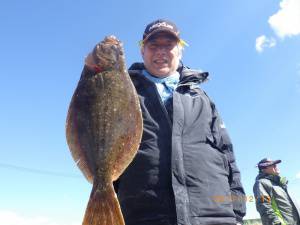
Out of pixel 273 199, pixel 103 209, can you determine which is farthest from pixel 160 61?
pixel 273 199

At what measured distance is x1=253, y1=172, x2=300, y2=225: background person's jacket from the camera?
9781 millimetres

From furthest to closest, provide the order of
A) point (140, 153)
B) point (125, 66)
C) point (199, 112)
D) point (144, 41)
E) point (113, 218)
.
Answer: point (144, 41), point (199, 112), point (140, 153), point (125, 66), point (113, 218)

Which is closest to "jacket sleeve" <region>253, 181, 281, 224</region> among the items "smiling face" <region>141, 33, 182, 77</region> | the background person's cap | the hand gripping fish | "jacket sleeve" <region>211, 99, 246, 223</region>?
"jacket sleeve" <region>211, 99, 246, 223</region>

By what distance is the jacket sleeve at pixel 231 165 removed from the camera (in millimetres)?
4020

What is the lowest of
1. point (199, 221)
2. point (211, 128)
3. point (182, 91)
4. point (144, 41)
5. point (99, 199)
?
point (199, 221)

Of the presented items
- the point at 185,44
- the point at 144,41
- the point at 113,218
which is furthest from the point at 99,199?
the point at 185,44

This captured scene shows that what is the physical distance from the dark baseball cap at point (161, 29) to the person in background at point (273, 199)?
6.68 metres

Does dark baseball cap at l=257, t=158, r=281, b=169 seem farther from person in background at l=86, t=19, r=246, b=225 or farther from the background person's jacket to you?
person in background at l=86, t=19, r=246, b=225

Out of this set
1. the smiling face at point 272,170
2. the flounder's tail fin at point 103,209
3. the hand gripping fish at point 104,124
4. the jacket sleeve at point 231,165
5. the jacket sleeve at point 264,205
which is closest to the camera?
the flounder's tail fin at point 103,209

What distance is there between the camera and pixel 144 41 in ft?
14.7

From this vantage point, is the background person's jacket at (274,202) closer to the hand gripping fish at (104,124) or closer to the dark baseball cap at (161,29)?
the dark baseball cap at (161,29)

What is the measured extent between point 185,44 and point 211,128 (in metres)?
1.14

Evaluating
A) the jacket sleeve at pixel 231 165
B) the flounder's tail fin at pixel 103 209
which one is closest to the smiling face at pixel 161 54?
the jacket sleeve at pixel 231 165

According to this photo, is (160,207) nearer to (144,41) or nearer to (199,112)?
(199,112)
